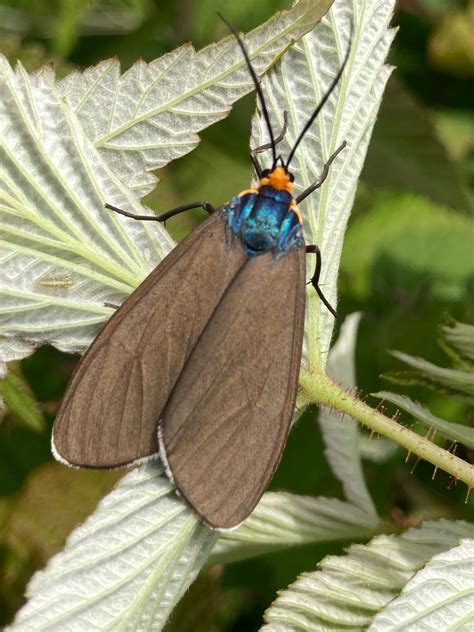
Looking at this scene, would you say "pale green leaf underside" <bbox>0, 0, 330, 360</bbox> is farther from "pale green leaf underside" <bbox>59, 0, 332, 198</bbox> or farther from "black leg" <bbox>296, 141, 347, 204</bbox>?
"black leg" <bbox>296, 141, 347, 204</bbox>

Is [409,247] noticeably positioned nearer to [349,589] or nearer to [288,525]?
[288,525]

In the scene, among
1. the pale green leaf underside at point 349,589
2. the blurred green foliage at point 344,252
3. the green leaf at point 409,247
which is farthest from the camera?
the green leaf at point 409,247

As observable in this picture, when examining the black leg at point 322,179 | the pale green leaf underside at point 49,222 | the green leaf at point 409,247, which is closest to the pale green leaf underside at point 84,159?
the pale green leaf underside at point 49,222

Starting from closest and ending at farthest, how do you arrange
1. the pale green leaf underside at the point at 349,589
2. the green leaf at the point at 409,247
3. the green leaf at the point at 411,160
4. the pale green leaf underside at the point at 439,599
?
the pale green leaf underside at the point at 439,599, the pale green leaf underside at the point at 349,589, the green leaf at the point at 411,160, the green leaf at the point at 409,247

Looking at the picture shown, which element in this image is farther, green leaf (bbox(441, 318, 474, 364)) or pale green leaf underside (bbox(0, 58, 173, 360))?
green leaf (bbox(441, 318, 474, 364))

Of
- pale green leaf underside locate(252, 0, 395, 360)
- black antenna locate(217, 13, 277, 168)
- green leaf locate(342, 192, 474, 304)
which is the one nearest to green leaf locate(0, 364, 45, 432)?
pale green leaf underside locate(252, 0, 395, 360)

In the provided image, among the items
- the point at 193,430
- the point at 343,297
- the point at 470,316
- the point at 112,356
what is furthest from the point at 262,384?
the point at 343,297

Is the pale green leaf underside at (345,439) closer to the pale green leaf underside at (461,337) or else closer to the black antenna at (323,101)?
the pale green leaf underside at (461,337)
